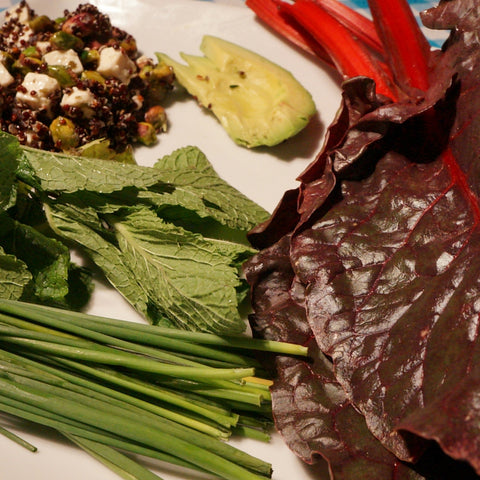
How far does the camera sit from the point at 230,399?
145 cm

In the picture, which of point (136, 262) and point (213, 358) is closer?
point (213, 358)

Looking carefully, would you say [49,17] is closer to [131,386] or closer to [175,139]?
[175,139]

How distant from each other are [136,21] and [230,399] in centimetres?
170

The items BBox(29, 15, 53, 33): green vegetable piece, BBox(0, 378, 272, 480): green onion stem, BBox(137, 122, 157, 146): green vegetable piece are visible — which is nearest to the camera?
BBox(0, 378, 272, 480): green onion stem

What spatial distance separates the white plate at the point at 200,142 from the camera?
1455mm

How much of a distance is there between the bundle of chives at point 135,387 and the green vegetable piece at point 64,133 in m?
0.66

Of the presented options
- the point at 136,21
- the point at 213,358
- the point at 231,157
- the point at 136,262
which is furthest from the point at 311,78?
the point at 213,358

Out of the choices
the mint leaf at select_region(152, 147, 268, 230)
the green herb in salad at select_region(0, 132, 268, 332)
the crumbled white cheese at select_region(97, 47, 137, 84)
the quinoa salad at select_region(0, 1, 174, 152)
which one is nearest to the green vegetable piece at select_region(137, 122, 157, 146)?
the quinoa salad at select_region(0, 1, 174, 152)

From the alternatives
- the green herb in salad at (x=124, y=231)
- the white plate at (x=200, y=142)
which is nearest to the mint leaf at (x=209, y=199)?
the green herb in salad at (x=124, y=231)

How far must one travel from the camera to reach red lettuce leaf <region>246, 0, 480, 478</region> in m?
1.18

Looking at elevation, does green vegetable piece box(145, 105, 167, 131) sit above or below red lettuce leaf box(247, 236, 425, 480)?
above

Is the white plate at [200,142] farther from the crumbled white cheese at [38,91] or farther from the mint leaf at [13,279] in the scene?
the crumbled white cheese at [38,91]

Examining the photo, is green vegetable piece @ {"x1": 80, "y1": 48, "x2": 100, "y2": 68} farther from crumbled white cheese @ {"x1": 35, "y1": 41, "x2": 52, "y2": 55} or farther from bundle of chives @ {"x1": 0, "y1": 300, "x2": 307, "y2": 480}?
bundle of chives @ {"x1": 0, "y1": 300, "x2": 307, "y2": 480}

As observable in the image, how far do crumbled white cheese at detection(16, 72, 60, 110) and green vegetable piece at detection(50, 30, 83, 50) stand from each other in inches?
7.2
